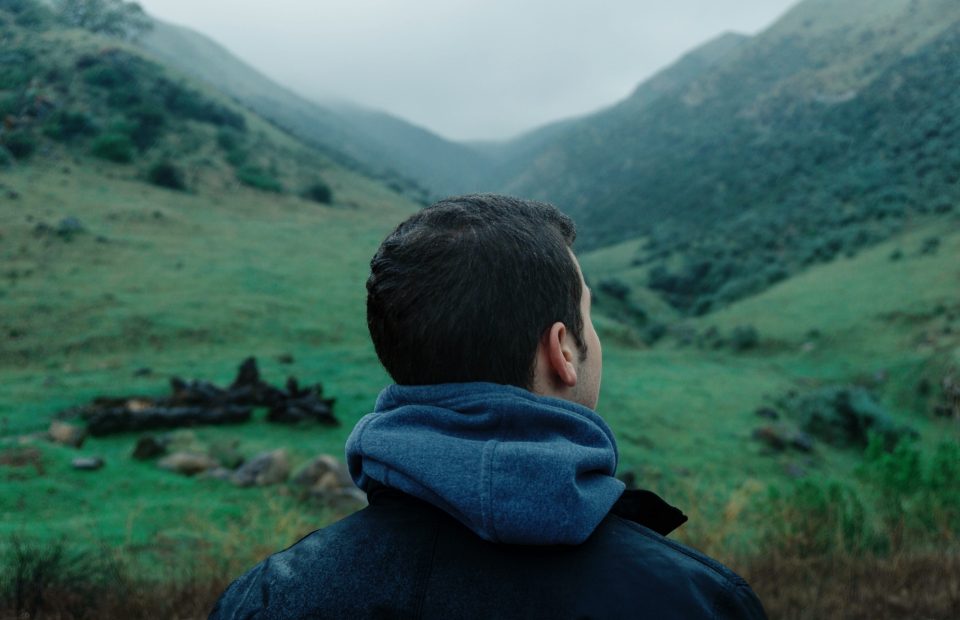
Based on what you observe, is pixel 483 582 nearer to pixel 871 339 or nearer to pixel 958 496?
pixel 958 496

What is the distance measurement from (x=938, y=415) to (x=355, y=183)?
35179 mm

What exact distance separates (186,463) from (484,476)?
706cm

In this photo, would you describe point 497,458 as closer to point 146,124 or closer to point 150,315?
point 150,315

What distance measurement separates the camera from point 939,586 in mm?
3887

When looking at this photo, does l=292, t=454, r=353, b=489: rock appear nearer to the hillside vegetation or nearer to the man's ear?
the hillside vegetation

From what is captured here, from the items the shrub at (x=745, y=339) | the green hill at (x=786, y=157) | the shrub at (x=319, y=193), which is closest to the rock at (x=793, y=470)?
the shrub at (x=745, y=339)

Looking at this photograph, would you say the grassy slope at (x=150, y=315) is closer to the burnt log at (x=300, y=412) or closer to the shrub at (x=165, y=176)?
the burnt log at (x=300, y=412)

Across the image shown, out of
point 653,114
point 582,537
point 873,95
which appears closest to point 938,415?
point 582,537

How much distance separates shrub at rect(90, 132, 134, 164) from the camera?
94.8 feet

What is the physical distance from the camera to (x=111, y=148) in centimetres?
2898

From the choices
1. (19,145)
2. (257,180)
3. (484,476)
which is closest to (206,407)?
(484,476)

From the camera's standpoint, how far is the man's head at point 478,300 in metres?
1.21

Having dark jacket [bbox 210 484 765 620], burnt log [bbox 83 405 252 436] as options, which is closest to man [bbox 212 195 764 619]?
dark jacket [bbox 210 484 765 620]

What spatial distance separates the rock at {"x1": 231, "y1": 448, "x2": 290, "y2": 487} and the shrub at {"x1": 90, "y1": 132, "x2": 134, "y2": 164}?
88.7ft
